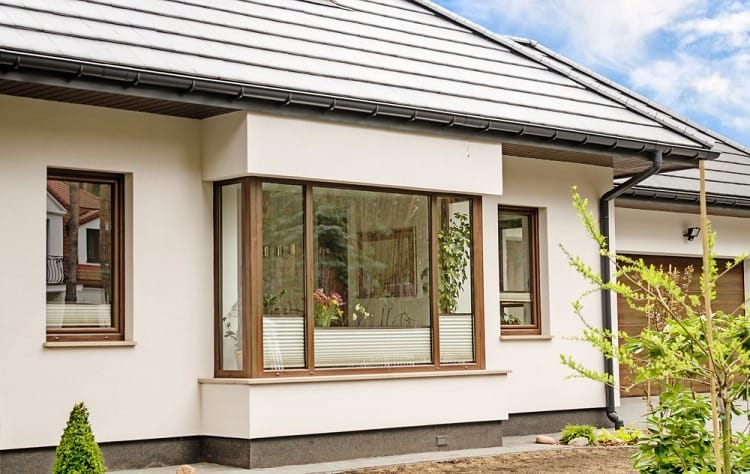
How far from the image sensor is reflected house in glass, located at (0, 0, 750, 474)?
10391mm

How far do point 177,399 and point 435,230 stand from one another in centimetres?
334

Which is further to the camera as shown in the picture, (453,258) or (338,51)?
(453,258)

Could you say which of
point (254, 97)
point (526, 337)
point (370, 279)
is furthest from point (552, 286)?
point (254, 97)

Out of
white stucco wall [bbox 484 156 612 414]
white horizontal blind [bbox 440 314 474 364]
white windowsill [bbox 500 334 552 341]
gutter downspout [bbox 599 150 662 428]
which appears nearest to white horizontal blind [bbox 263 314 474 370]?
white horizontal blind [bbox 440 314 474 364]

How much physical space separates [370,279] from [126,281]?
2572 millimetres

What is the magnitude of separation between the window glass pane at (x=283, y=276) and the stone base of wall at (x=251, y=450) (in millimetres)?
805

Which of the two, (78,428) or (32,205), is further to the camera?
(32,205)

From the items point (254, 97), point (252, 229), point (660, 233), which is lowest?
point (252, 229)

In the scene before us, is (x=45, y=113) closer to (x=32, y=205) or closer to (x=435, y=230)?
(x=32, y=205)

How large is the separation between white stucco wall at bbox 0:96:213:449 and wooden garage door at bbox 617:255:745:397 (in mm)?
7676

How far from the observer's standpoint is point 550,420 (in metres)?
14.4

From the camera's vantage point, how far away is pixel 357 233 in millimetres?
12078

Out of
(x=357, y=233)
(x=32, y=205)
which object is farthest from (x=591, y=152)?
(x=32, y=205)

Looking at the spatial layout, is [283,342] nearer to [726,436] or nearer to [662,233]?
[726,436]
